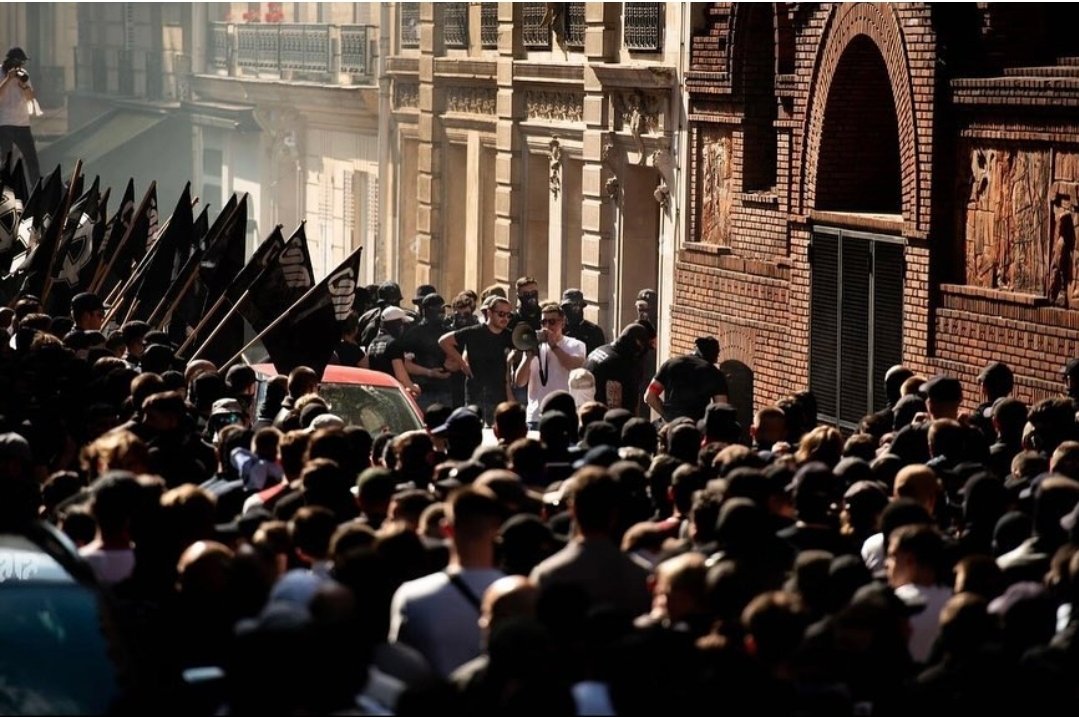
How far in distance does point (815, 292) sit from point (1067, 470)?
32.9 ft

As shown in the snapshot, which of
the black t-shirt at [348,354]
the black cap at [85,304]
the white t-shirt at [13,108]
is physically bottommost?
the black t-shirt at [348,354]

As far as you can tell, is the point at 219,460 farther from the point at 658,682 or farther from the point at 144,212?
the point at 144,212

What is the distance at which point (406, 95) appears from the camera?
33.3m

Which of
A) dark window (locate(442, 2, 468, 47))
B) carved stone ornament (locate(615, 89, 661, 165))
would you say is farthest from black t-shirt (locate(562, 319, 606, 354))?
dark window (locate(442, 2, 468, 47))

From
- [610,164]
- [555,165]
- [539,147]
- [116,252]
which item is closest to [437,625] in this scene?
[116,252]

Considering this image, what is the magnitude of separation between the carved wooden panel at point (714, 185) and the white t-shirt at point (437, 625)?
48.5 ft

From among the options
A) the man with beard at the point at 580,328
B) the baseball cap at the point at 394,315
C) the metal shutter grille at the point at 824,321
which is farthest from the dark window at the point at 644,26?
the baseball cap at the point at 394,315

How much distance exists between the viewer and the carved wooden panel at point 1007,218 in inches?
655

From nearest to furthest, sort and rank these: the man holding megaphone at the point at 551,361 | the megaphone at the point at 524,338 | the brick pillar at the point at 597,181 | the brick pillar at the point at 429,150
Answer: the man holding megaphone at the point at 551,361 → the megaphone at the point at 524,338 → the brick pillar at the point at 597,181 → the brick pillar at the point at 429,150

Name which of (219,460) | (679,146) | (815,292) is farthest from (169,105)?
(219,460)

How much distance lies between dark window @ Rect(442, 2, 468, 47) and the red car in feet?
50.0

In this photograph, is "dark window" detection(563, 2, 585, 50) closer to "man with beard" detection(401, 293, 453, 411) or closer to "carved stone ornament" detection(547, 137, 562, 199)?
"carved stone ornament" detection(547, 137, 562, 199)

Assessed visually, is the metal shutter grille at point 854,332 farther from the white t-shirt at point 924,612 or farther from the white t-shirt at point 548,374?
the white t-shirt at point 924,612

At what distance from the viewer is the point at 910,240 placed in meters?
18.4
